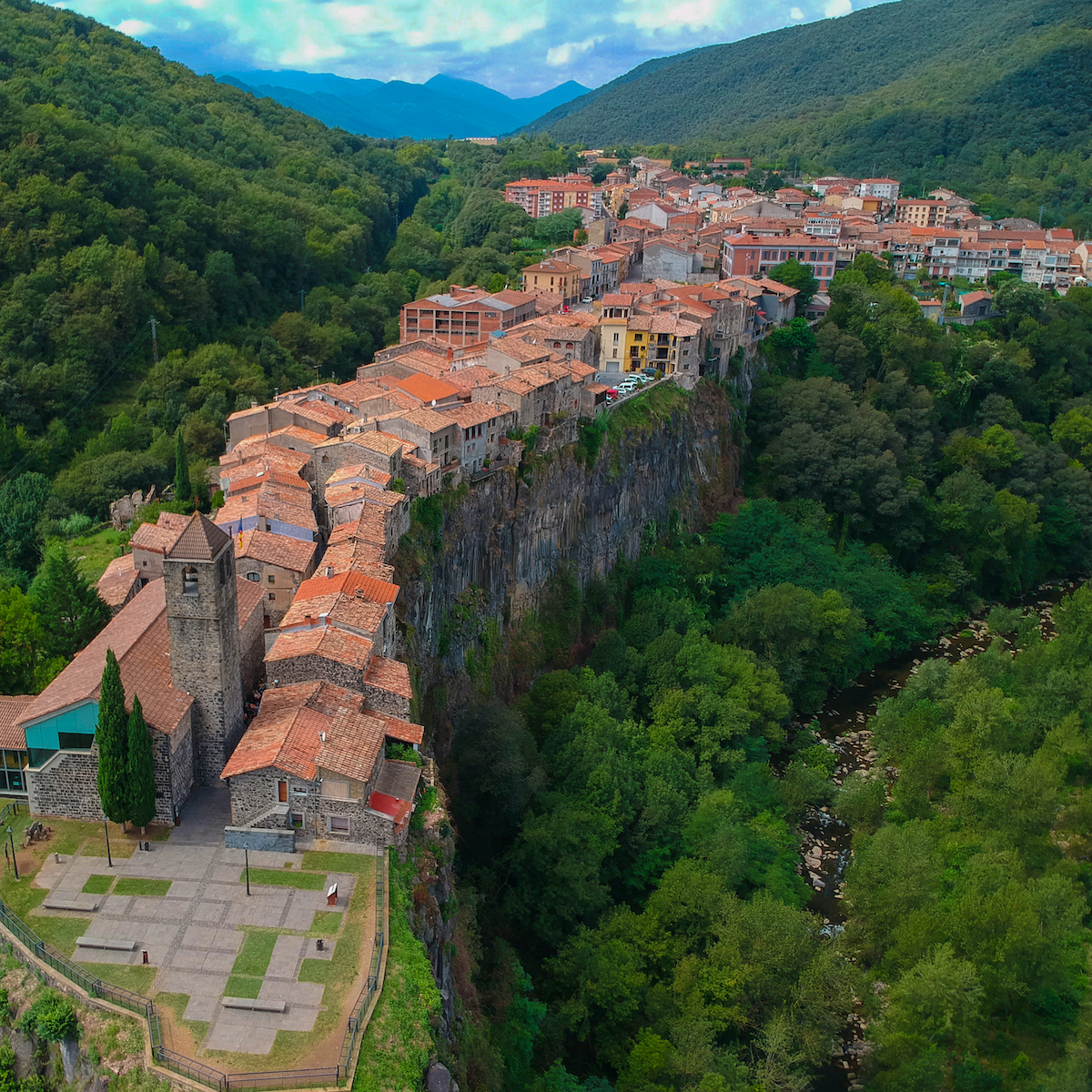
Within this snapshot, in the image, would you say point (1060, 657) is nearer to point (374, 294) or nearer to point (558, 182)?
point (374, 294)

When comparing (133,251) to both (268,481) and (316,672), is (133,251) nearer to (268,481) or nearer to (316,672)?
(268,481)

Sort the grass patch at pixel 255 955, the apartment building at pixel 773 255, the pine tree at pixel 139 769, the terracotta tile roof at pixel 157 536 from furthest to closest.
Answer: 1. the apartment building at pixel 773 255
2. the terracotta tile roof at pixel 157 536
3. the pine tree at pixel 139 769
4. the grass patch at pixel 255 955

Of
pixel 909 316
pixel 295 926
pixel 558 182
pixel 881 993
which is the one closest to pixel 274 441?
pixel 295 926

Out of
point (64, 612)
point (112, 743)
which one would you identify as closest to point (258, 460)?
point (64, 612)

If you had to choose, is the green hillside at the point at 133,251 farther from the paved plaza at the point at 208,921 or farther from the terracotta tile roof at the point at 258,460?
the paved plaza at the point at 208,921

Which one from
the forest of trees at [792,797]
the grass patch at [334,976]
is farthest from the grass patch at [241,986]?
the forest of trees at [792,797]

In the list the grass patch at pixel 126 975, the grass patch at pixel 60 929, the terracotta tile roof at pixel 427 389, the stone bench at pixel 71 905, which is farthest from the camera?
the terracotta tile roof at pixel 427 389

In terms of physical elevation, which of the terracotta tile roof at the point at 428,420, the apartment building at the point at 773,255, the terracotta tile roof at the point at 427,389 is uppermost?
the apartment building at the point at 773,255
